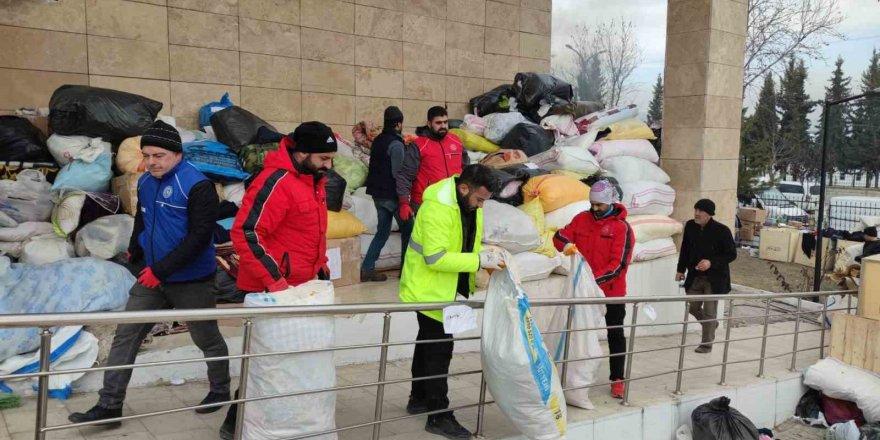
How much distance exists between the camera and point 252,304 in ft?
9.26

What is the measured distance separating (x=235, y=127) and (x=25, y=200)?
5.62 feet

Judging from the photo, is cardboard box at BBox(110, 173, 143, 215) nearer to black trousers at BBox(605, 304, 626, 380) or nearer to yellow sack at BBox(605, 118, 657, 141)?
black trousers at BBox(605, 304, 626, 380)

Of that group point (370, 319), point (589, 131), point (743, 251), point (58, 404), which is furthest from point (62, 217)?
point (743, 251)

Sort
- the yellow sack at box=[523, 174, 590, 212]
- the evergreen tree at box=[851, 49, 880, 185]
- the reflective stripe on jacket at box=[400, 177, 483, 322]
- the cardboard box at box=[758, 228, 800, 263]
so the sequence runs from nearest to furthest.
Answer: the reflective stripe on jacket at box=[400, 177, 483, 322] < the yellow sack at box=[523, 174, 590, 212] < the cardboard box at box=[758, 228, 800, 263] < the evergreen tree at box=[851, 49, 880, 185]

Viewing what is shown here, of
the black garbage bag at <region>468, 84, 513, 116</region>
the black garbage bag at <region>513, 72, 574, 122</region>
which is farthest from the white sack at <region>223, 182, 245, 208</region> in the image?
the black garbage bag at <region>513, 72, 574, 122</region>

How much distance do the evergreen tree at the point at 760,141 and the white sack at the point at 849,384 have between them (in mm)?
17059

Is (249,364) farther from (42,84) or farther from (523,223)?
(42,84)

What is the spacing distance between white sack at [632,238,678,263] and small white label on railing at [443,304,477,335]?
12.3 feet

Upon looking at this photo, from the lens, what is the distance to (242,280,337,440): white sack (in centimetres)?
271

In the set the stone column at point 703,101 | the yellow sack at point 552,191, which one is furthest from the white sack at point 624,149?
the yellow sack at point 552,191

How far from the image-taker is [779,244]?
15.0m

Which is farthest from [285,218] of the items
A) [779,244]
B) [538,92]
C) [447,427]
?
[779,244]

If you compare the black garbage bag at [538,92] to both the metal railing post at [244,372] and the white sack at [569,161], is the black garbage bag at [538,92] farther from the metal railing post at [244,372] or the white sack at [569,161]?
the metal railing post at [244,372]

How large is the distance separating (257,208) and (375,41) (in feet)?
17.4
